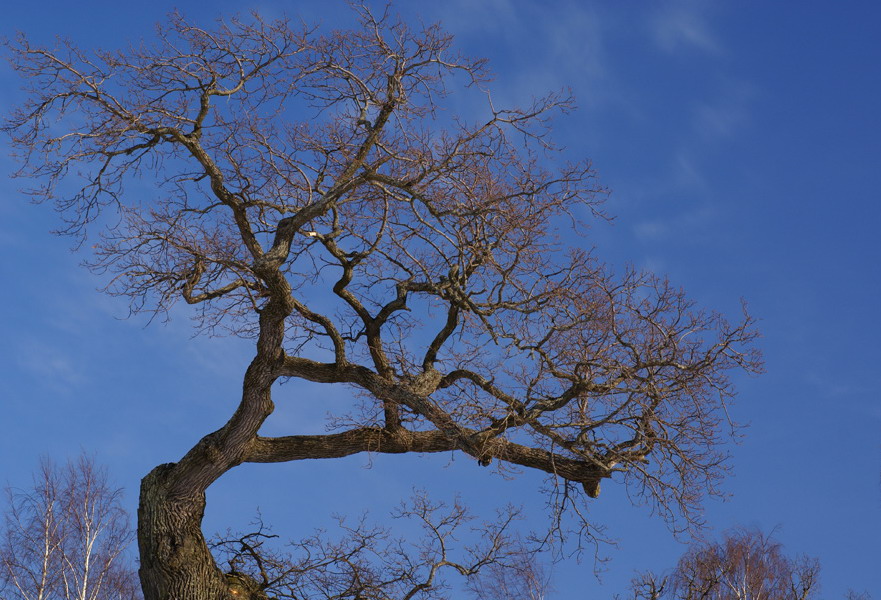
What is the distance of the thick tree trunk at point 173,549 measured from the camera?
1036 centimetres

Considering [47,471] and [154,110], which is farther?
[47,471]

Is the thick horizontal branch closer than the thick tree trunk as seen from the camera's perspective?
No

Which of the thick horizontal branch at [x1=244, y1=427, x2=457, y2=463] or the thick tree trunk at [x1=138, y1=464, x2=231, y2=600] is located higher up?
the thick horizontal branch at [x1=244, y1=427, x2=457, y2=463]

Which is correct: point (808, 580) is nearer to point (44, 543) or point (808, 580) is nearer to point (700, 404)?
point (700, 404)

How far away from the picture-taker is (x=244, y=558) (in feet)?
38.3

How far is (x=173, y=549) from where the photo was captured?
413 inches

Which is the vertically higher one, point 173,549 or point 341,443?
point 341,443

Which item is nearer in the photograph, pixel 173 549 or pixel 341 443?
pixel 173 549

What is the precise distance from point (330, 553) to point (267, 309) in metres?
3.53

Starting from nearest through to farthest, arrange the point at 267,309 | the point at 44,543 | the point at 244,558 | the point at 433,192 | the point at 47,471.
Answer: the point at 433,192
the point at 267,309
the point at 244,558
the point at 44,543
the point at 47,471

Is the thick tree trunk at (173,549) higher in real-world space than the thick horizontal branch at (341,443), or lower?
lower

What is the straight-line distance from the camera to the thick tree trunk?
10359mm

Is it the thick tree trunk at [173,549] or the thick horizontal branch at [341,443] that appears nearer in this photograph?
the thick tree trunk at [173,549]

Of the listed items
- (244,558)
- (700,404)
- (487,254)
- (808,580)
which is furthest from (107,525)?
(808,580)
